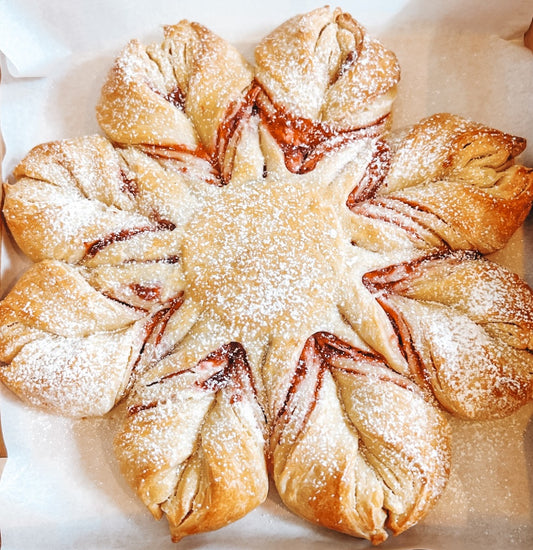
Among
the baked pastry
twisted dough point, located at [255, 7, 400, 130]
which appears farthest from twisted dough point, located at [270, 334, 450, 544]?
twisted dough point, located at [255, 7, 400, 130]

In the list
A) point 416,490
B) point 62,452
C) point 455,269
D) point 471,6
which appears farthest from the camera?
point 471,6

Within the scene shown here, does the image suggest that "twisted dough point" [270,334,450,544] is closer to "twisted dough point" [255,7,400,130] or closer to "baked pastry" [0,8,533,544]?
"baked pastry" [0,8,533,544]

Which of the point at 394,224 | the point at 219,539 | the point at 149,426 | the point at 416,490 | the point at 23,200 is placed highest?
the point at 23,200

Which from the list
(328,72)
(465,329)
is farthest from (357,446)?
(328,72)

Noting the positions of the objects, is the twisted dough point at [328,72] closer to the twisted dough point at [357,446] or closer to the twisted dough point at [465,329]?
the twisted dough point at [465,329]

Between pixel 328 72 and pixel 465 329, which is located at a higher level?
pixel 328 72

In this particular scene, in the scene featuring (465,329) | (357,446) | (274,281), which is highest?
(274,281)

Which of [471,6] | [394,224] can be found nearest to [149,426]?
[394,224]

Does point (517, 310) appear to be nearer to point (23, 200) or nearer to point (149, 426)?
point (149, 426)

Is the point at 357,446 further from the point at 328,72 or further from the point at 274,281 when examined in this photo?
the point at 328,72
